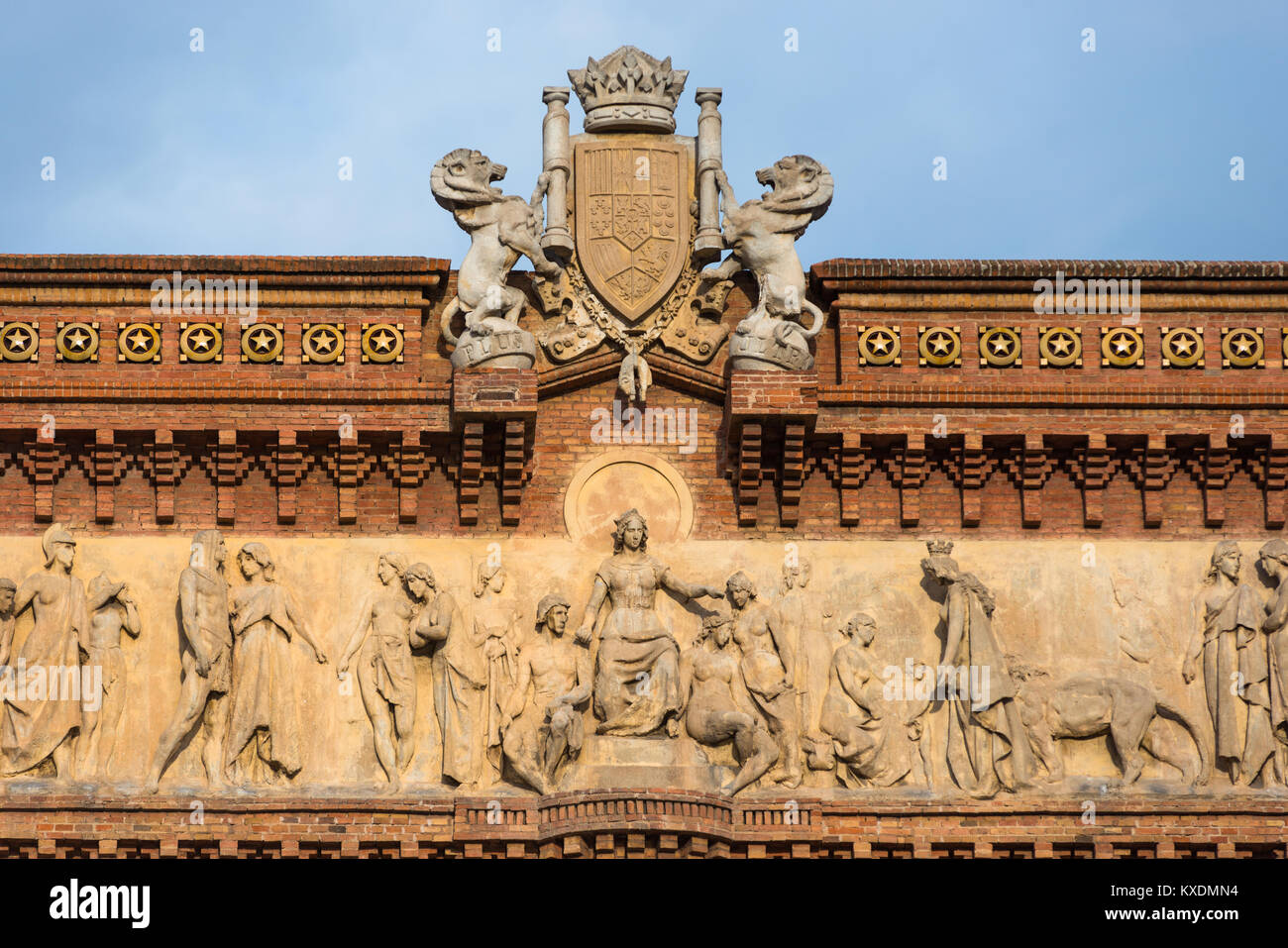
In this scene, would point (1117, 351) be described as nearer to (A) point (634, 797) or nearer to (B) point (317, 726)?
(A) point (634, 797)

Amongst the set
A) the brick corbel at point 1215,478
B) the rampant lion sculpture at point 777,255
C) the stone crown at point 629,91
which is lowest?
the brick corbel at point 1215,478

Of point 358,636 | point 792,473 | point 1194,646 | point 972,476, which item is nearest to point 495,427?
point 358,636

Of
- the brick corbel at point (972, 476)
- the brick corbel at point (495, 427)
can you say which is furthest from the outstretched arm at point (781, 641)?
the brick corbel at point (495, 427)

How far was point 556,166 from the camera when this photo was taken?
2653cm

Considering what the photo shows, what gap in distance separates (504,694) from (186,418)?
3.61 metres

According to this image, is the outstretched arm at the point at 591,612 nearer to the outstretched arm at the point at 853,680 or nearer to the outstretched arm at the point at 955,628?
the outstretched arm at the point at 853,680

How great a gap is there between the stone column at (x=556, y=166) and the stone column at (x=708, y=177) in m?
1.15

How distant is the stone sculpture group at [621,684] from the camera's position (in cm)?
2502

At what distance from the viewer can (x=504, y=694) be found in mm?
25234

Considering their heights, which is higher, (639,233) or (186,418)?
(639,233)

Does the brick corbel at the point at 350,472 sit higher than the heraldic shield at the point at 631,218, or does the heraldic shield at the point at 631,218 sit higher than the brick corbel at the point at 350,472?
the heraldic shield at the point at 631,218

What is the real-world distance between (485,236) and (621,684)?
4138mm

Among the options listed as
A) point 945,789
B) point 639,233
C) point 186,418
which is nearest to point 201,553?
point 186,418

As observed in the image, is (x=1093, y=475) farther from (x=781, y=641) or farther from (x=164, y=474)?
(x=164, y=474)
